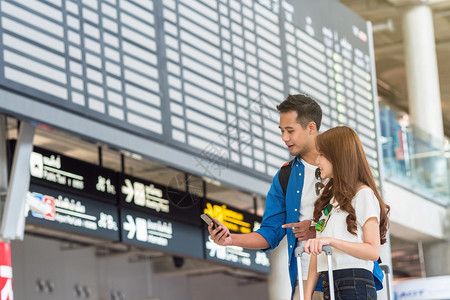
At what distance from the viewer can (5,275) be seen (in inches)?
247

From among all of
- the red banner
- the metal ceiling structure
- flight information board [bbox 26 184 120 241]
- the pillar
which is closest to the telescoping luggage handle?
the red banner

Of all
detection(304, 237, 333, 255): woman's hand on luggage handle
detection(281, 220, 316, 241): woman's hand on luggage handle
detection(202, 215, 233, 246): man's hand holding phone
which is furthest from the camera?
detection(281, 220, 316, 241): woman's hand on luggage handle

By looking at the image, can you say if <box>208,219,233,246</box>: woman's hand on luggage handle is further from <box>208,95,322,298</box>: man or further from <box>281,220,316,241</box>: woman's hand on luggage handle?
<box>281,220,316,241</box>: woman's hand on luggage handle

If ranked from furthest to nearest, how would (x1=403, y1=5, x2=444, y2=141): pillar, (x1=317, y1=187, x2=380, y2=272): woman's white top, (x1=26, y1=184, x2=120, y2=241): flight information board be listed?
(x1=403, y1=5, x2=444, y2=141): pillar → (x1=26, y1=184, x2=120, y2=241): flight information board → (x1=317, y1=187, x2=380, y2=272): woman's white top

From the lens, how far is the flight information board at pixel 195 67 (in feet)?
20.3

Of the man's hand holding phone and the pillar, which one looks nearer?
the man's hand holding phone

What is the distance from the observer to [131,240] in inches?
307

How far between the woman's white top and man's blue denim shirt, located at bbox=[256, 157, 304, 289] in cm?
26

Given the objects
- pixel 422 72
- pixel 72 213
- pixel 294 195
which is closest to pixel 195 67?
pixel 72 213

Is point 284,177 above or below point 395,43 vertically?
below

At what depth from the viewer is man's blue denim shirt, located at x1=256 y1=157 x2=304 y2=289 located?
3279mm

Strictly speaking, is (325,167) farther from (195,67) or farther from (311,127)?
(195,67)

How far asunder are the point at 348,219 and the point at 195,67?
4.83 m

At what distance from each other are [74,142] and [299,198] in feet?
18.1
